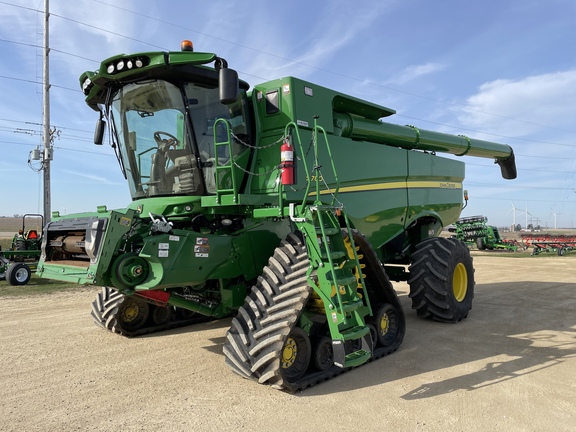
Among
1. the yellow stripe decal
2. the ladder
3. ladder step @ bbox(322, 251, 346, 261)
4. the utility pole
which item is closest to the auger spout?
the yellow stripe decal

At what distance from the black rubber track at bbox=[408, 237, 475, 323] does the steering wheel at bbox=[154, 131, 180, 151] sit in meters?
3.77

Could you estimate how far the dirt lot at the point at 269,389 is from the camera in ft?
10.6

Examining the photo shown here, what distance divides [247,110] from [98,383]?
3.30 meters

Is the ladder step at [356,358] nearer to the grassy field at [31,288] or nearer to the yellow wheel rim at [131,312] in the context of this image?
the yellow wheel rim at [131,312]

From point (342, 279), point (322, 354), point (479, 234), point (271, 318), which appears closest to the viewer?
point (271, 318)

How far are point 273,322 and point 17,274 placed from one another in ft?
31.6

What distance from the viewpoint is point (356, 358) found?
3.87m

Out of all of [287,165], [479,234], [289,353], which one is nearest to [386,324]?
[289,353]

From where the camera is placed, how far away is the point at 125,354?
4832 mm

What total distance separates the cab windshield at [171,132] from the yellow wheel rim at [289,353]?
6.03 feet

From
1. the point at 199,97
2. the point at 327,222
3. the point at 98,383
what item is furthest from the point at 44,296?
the point at 327,222

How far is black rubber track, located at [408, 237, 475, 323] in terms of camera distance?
6.19 meters

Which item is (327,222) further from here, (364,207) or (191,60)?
(191,60)

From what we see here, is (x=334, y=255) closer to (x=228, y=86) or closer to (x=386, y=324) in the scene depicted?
(x=386, y=324)
